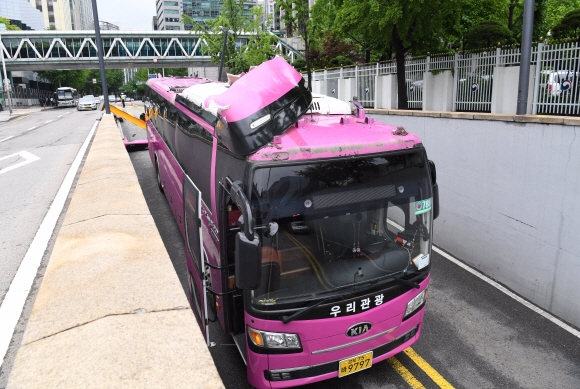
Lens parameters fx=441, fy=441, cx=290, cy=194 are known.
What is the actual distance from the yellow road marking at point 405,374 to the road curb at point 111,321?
2780 millimetres

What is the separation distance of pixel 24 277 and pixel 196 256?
2996 millimetres

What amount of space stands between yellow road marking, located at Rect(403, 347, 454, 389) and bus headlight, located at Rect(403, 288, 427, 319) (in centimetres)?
100

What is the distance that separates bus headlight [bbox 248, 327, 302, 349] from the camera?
4.10 meters

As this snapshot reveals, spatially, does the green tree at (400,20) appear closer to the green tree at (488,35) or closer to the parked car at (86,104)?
the green tree at (488,35)

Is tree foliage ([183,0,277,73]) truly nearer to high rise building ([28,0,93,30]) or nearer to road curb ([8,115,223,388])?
road curb ([8,115,223,388])

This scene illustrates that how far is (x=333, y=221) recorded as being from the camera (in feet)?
13.7

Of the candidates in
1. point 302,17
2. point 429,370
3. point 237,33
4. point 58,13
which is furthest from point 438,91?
point 58,13

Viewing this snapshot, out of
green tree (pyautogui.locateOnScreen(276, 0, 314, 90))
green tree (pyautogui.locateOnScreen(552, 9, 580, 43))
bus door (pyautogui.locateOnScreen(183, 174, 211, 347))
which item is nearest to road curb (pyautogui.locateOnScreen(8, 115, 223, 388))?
bus door (pyautogui.locateOnScreen(183, 174, 211, 347))

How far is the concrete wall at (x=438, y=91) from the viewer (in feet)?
39.3

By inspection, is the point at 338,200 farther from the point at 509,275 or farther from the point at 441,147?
the point at 441,147

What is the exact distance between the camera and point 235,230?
457 centimetres

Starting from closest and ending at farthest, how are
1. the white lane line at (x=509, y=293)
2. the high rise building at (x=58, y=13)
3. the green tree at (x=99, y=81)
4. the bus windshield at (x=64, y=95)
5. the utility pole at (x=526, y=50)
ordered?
the white lane line at (x=509, y=293) < the utility pole at (x=526, y=50) < the bus windshield at (x=64, y=95) < the green tree at (x=99, y=81) < the high rise building at (x=58, y=13)

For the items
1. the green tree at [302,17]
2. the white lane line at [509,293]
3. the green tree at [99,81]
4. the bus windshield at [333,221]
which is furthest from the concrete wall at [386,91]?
the green tree at [99,81]

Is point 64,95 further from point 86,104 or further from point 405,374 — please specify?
point 405,374
